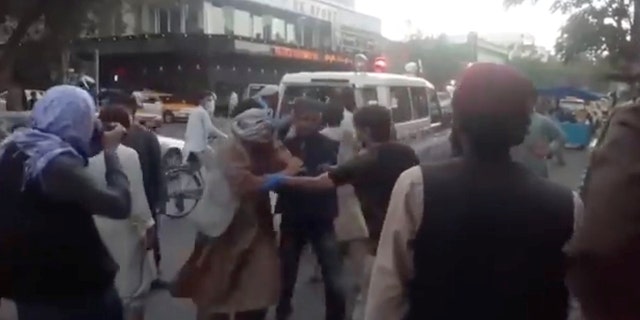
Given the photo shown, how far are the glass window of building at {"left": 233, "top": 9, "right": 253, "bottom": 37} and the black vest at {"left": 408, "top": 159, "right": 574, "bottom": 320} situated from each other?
204 feet

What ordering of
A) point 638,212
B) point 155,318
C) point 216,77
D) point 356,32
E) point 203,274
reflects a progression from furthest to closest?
point 356,32, point 216,77, point 155,318, point 203,274, point 638,212

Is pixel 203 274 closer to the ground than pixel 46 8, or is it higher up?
closer to the ground

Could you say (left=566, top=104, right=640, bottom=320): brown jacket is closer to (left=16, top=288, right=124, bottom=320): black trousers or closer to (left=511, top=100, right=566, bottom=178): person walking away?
(left=16, top=288, right=124, bottom=320): black trousers

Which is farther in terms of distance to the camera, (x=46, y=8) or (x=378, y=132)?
(x=46, y=8)

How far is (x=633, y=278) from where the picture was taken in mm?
1938

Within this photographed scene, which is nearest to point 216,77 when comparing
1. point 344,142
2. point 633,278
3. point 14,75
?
point 14,75

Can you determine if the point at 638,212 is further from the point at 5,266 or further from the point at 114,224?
the point at 114,224

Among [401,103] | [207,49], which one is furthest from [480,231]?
[207,49]

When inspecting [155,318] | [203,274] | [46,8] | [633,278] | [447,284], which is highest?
[46,8]

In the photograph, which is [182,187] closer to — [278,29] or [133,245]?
[133,245]

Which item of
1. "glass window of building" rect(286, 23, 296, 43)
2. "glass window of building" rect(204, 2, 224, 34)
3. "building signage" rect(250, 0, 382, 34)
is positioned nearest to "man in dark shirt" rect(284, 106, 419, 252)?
"glass window of building" rect(204, 2, 224, 34)

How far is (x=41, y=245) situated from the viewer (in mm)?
3809

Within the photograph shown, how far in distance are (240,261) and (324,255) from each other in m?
1.73

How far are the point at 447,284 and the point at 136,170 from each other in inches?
129
